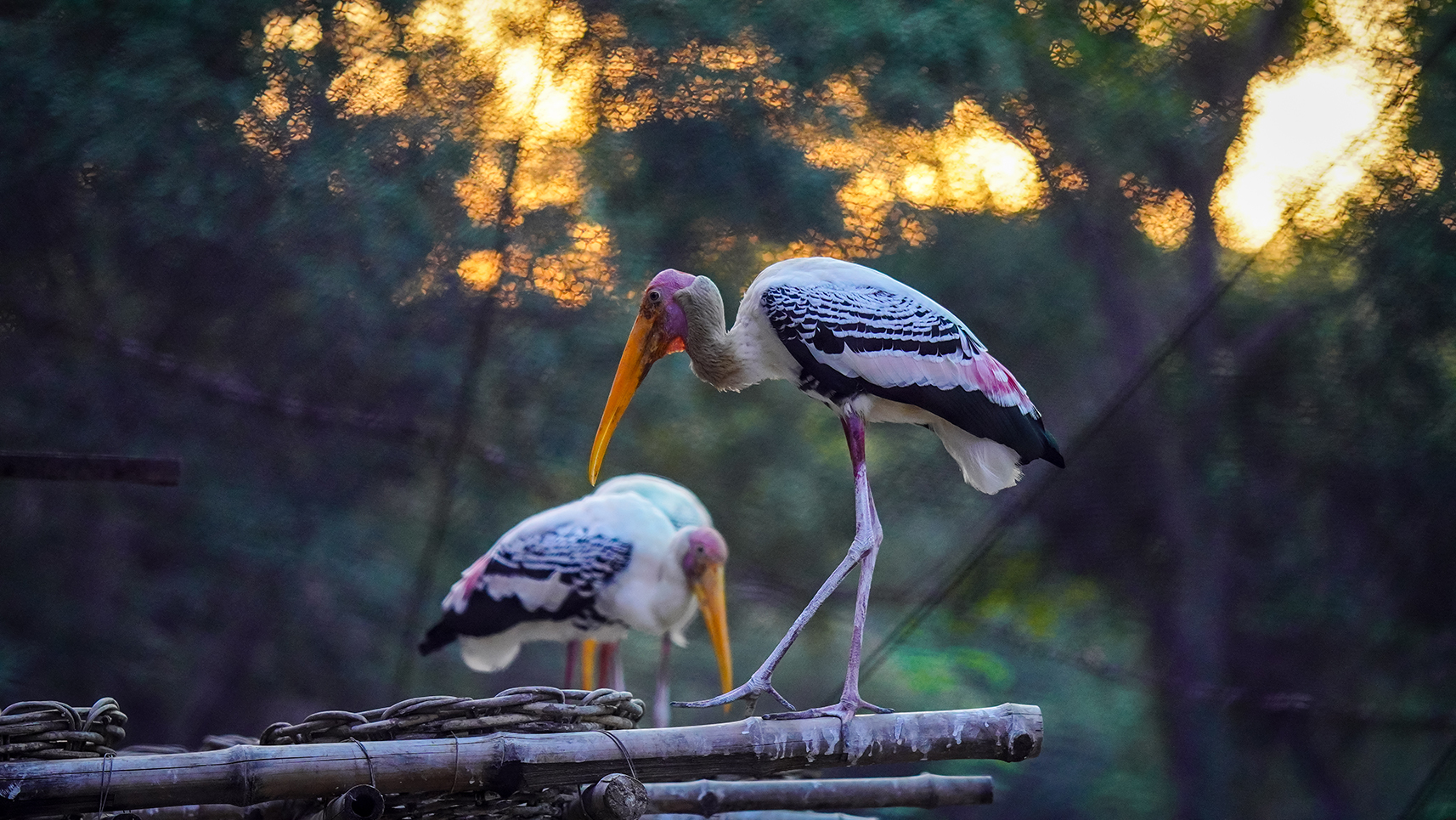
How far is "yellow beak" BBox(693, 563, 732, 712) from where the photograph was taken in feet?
8.27

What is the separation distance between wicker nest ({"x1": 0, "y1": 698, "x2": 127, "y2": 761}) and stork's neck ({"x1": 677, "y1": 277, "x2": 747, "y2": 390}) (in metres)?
0.78

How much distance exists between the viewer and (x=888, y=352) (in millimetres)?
1562

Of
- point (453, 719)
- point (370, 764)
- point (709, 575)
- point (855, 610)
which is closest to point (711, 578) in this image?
point (709, 575)

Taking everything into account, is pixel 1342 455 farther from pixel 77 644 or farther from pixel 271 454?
pixel 77 644

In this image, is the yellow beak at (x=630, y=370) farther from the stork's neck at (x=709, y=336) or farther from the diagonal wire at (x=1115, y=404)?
→ the diagonal wire at (x=1115, y=404)

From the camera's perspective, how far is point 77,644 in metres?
2.67

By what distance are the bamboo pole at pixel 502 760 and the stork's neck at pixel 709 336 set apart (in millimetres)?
477

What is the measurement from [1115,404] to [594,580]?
1.17 meters

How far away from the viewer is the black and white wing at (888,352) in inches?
61.0

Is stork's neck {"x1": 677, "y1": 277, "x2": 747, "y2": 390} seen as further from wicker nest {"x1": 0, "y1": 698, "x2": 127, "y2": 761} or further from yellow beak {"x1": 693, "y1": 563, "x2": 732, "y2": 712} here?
yellow beak {"x1": 693, "y1": 563, "x2": 732, "y2": 712}

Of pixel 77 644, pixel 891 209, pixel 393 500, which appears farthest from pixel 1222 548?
pixel 77 644

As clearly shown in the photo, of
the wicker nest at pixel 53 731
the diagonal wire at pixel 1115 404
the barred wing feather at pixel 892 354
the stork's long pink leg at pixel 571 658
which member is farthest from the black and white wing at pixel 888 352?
the stork's long pink leg at pixel 571 658

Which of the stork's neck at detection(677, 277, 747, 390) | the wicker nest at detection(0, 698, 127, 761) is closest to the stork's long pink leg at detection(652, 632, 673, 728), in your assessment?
the stork's neck at detection(677, 277, 747, 390)

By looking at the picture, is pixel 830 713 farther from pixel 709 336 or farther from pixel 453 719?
pixel 709 336
